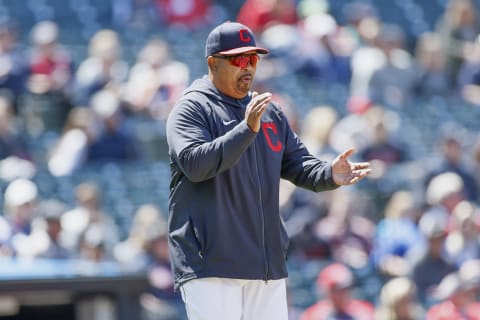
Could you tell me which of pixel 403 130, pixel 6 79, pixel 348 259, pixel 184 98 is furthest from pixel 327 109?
pixel 184 98

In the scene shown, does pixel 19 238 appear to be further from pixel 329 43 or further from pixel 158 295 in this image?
pixel 329 43

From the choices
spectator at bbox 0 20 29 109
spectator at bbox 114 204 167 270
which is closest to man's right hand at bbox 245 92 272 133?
spectator at bbox 114 204 167 270

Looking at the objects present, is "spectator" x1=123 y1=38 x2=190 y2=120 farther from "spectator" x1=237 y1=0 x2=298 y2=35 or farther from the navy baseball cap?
the navy baseball cap

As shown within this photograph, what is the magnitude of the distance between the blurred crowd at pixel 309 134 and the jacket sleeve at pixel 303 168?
244cm

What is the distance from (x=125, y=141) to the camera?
10312mm

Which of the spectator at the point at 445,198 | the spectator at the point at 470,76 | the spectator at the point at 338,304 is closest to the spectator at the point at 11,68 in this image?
the spectator at the point at 338,304

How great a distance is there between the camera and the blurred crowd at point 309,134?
8.65 metres

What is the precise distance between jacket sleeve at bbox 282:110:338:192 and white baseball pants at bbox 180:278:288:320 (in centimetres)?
43

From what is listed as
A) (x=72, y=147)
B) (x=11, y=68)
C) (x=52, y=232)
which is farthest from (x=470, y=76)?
(x=52, y=232)

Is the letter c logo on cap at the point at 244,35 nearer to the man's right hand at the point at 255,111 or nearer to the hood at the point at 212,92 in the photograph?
the hood at the point at 212,92

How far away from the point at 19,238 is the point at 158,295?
1.12 metres

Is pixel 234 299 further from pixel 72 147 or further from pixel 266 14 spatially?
pixel 266 14

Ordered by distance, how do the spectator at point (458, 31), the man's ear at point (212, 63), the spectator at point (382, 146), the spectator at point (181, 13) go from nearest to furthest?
1. the man's ear at point (212, 63)
2. the spectator at point (382, 146)
3. the spectator at point (458, 31)
4. the spectator at point (181, 13)

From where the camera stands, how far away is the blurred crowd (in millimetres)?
8648
